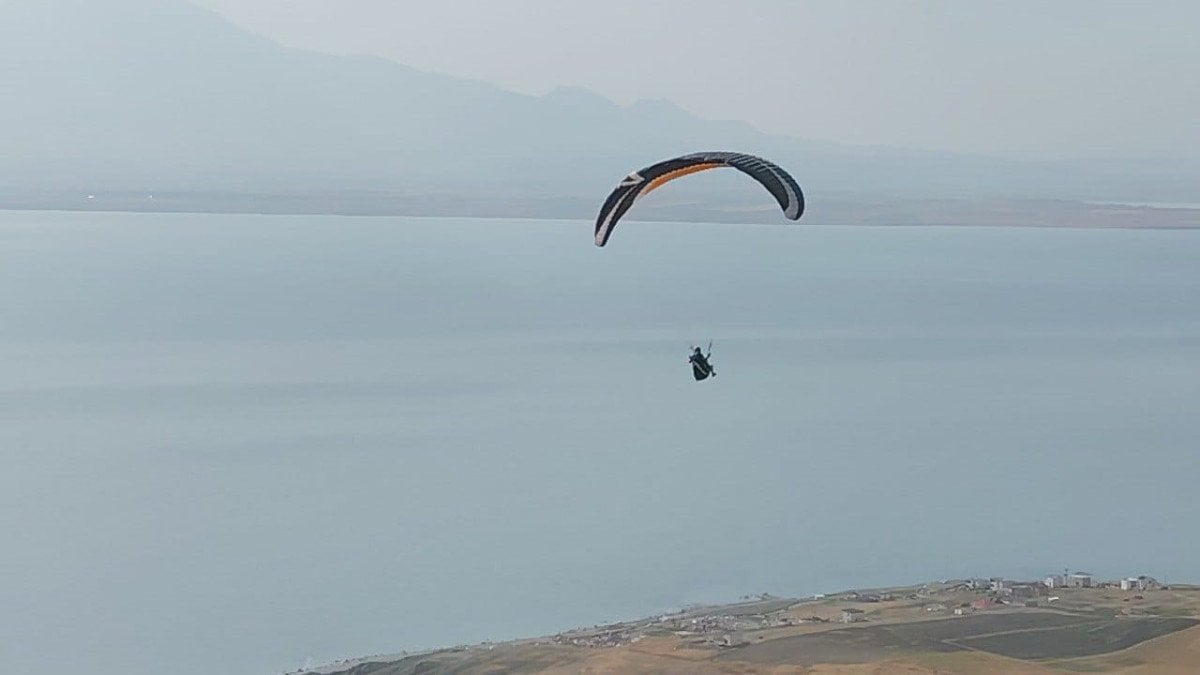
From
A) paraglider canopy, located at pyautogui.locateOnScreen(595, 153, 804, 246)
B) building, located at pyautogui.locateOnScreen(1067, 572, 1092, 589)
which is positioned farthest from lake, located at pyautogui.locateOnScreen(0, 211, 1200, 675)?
paraglider canopy, located at pyautogui.locateOnScreen(595, 153, 804, 246)

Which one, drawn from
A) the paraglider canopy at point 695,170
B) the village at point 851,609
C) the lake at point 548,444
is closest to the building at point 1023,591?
the village at point 851,609

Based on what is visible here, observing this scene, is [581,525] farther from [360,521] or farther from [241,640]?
[241,640]

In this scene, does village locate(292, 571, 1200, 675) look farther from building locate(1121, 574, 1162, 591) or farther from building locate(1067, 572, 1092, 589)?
building locate(1067, 572, 1092, 589)

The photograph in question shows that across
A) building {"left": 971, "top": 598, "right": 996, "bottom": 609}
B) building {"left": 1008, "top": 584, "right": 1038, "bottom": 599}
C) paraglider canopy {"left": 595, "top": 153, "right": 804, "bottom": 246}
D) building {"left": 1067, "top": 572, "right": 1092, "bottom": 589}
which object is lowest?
building {"left": 1067, "top": 572, "right": 1092, "bottom": 589}

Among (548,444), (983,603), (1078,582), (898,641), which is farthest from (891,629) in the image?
(548,444)

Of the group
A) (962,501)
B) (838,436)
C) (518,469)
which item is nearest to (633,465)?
(518,469)

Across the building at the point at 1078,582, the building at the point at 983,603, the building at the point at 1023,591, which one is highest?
the building at the point at 983,603

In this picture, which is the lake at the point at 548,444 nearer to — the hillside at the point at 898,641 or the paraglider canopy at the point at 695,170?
the hillside at the point at 898,641
